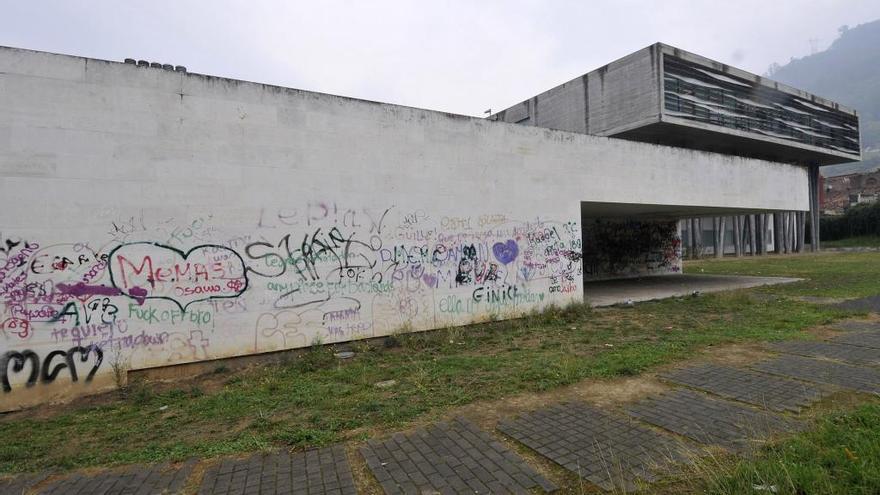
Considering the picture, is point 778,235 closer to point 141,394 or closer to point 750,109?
point 750,109

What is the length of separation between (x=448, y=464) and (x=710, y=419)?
2.25 m

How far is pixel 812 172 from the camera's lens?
35438 mm

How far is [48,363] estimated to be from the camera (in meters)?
4.90

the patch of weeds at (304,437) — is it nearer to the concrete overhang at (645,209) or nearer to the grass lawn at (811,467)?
the grass lawn at (811,467)

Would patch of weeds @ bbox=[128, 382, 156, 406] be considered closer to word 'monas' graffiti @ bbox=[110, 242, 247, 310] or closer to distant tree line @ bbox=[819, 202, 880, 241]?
word 'monas' graffiti @ bbox=[110, 242, 247, 310]

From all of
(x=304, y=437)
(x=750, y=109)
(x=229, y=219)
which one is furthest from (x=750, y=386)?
(x=750, y=109)

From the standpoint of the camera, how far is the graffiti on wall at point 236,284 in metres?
4.90

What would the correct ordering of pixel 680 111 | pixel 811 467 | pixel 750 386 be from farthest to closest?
pixel 680 111 → pixel 750 386 → pixel 811 467

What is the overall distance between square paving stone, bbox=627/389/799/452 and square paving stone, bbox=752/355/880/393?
4.40ft

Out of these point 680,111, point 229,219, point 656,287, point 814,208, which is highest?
point 680,111

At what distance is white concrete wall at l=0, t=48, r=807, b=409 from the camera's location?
4906 mm

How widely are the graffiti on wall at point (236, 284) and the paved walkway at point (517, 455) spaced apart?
221 centimetres

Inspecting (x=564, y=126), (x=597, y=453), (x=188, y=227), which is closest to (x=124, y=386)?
(x=188, y=227)

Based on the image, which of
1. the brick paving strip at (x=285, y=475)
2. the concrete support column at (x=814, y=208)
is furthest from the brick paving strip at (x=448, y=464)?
the concrete support column at (x=814, y=208)
